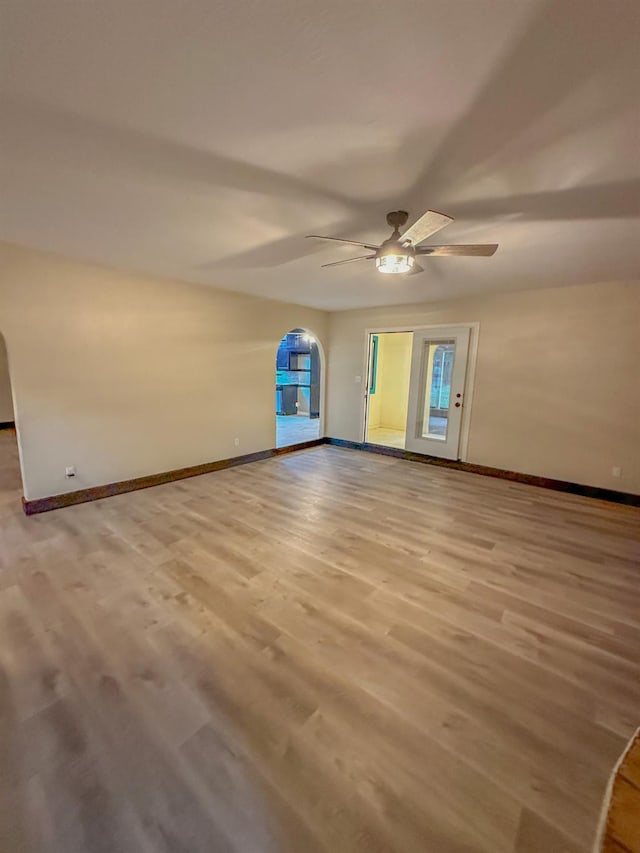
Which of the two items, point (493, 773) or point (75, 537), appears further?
point (75, 537)

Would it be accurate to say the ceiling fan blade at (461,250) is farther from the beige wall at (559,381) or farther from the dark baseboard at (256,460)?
the dark baseboard at (256,460)

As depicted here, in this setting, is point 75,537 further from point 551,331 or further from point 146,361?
point 551,331

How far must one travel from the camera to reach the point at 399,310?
563 centimetres

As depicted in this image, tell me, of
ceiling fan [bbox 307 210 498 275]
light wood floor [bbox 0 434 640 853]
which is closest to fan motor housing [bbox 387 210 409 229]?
ceiling fan [bbox 307 210 498 275]

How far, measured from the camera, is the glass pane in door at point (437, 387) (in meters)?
5.29

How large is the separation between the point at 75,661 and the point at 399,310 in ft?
18.2

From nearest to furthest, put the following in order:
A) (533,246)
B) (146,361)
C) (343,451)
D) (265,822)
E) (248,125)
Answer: (265,822) → (248,125) → (533,246) → (146,361) → (343,451)

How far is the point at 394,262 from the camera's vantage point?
7.79 feet

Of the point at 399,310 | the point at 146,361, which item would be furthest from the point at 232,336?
the point at 399,310

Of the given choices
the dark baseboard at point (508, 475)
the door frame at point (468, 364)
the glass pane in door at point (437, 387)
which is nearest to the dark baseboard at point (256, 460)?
the dark baseboard at point (508, 475)

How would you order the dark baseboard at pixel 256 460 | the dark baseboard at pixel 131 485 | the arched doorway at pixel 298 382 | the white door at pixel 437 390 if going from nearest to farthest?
the dark baseboard at pixel 131 485
the dark baseboard at pixel 256 460
the white door at pixel 437 390
the arched doorway at pixel 298 382

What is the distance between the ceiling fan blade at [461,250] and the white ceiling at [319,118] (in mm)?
229

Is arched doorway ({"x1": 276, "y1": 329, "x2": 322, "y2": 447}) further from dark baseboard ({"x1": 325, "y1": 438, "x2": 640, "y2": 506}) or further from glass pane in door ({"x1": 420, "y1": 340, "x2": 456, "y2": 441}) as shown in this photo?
glass pane in door ({"x1": 420, "y1": 340, "x2": 456, "y2": 441})

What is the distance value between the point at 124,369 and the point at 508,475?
5.06 m
